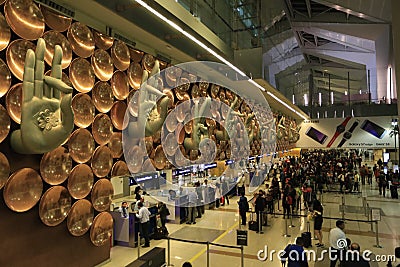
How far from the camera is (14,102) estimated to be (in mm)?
4203

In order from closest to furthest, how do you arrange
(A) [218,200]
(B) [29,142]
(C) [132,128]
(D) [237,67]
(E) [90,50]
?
(B) [29,142] < (E) [90,50] < (C) [132,128] < (D) [237,67] < (A) [218,200]

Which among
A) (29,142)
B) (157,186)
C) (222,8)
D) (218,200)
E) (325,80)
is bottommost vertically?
(218,200)

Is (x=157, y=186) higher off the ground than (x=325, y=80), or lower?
lower

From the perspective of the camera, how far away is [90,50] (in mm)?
5422

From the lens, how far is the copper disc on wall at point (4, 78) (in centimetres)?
402

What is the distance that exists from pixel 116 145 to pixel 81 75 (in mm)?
1481

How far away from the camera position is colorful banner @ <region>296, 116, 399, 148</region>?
23.7 m

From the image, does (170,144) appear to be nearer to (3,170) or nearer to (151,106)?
(151,106)

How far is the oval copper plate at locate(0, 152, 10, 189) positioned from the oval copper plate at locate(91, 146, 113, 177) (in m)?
1.55

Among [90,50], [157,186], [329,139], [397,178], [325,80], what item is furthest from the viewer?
[325,80]

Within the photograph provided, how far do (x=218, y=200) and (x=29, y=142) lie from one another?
960 cm

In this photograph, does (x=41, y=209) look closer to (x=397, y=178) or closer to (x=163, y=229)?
(x=163, y=229)

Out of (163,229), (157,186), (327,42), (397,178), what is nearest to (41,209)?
(163,229)

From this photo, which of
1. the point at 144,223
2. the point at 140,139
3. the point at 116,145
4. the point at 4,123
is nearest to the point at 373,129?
the point at 144,223
